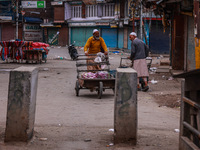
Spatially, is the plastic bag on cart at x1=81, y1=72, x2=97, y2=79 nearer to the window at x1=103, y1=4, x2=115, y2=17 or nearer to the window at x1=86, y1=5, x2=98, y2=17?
the window at x1=103, y1=4, x2=115, y2=17

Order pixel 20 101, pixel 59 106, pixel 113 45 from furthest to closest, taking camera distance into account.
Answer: pixel 113 45
pixel 59 106
pixel 20 101

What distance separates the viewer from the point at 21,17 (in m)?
52.7

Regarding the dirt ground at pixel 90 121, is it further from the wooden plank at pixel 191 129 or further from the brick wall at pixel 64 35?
the brick wall at pixel 64 35

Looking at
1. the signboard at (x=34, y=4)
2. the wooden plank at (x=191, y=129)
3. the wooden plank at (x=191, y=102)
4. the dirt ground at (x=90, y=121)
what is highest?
the signboard at (x=34, y=4)

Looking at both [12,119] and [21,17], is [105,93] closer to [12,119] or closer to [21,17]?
[12,119]

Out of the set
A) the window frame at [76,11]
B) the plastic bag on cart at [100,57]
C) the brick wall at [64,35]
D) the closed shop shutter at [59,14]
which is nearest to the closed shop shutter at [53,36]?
the brick wall at [64,35]

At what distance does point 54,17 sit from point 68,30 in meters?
2.65

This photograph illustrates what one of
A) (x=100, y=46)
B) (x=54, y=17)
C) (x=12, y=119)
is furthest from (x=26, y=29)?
(x=12, y=119)

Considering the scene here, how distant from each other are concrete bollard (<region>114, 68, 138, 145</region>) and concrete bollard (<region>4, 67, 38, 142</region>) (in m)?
1.24

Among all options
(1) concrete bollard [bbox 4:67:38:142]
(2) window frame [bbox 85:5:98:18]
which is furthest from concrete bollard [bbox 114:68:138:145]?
(2) window frame [bbox 85:5:98:18]

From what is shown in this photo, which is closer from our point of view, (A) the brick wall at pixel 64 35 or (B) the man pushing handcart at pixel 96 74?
(B) the man pushing handcart at pixel 96 74

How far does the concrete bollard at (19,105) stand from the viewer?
5.39 meters

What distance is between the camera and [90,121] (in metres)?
7.14

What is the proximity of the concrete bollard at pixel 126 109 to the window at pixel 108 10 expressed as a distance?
131 ft
